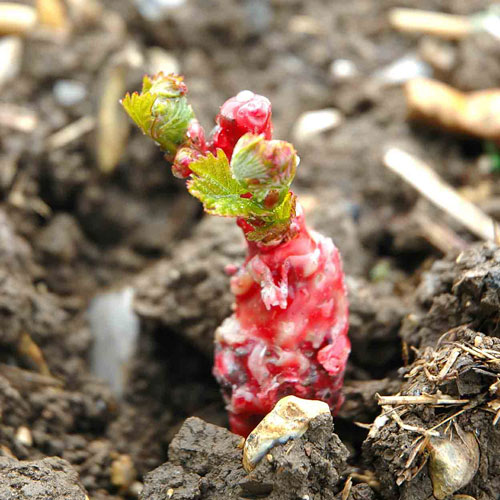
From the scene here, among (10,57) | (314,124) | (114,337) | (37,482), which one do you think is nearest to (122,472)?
(37,482)

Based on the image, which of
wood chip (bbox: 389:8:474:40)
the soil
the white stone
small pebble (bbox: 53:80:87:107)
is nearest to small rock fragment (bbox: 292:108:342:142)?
the soil

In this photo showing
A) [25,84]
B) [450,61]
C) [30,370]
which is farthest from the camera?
[450,61]

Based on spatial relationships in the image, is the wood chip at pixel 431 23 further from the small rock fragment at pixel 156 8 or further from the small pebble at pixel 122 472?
the small pebble at pixel 122 472

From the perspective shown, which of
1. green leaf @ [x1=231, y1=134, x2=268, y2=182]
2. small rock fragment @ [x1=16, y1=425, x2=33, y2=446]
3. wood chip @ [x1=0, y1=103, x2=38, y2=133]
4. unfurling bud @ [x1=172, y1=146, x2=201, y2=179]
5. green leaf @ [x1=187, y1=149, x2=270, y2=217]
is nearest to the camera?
green leaf @ [x1=231, y1=134, x2=268, y2=182]

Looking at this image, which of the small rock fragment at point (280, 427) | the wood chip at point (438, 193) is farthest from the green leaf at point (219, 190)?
the wood chip at point (438, 193)

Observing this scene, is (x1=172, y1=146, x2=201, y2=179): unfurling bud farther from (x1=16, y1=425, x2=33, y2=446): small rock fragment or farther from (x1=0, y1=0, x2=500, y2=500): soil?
(x1=16, y1=425, x2=33, y2=446): small rock fragment

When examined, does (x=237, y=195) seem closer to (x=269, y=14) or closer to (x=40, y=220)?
(x=40, y=220)

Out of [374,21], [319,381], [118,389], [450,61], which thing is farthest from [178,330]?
[374,21]
